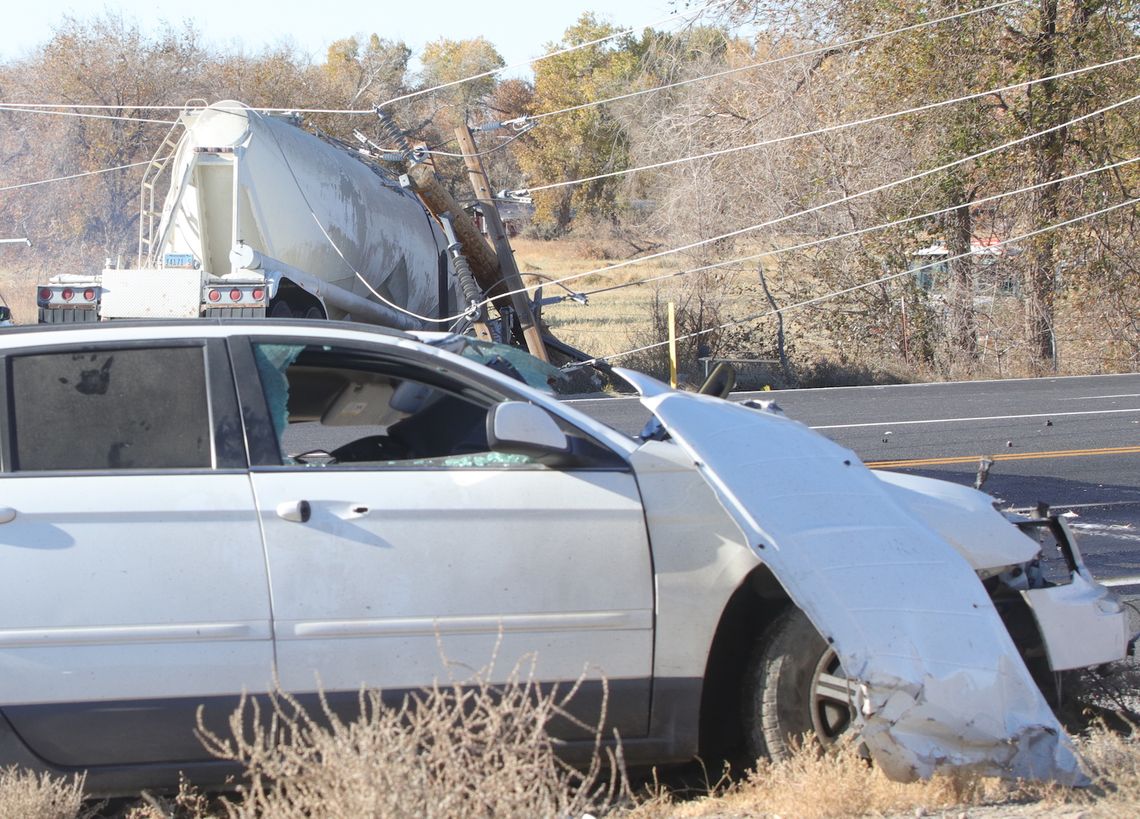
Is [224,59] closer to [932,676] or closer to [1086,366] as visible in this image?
[1086,366]

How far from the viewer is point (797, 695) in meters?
4.13

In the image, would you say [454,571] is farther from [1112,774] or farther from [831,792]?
[1112,774]

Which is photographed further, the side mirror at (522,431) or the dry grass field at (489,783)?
the side mirror at (522,431)

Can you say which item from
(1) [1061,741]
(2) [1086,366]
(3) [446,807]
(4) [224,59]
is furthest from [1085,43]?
(4) [224,59]

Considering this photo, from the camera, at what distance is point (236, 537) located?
12.9 feet

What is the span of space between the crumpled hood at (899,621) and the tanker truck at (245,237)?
8658 millimetres

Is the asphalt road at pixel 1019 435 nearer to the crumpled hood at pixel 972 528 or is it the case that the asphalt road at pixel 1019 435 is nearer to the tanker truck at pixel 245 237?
the crumpled hood at pixel 972 528

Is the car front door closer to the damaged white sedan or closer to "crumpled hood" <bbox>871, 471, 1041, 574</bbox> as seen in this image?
the damaged white sedan

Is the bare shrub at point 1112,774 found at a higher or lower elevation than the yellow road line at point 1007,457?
lower

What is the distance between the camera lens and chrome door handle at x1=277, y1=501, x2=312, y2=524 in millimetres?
3943

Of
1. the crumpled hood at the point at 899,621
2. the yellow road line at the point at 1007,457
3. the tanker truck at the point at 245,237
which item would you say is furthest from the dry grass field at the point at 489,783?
the tanker truck at the point at 245,237

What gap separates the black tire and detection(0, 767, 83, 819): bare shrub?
7.17 ft

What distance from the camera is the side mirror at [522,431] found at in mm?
3961

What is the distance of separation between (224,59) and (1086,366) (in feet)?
92.3
